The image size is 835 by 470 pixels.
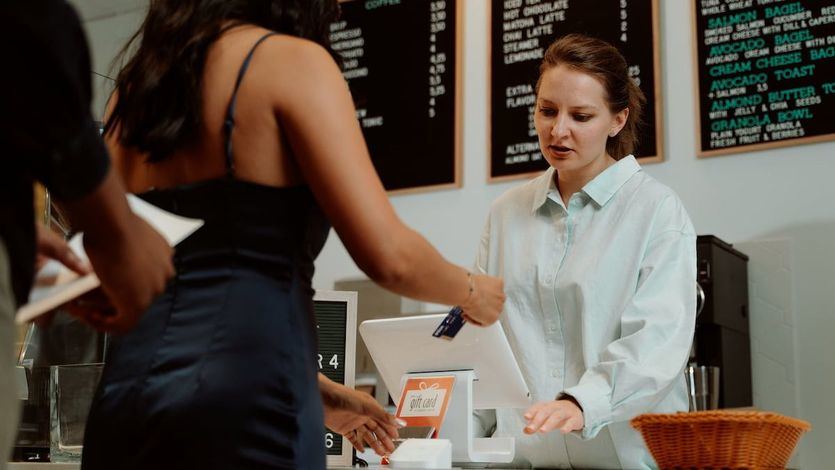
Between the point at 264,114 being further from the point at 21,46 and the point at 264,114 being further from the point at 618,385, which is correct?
the point at 618,385

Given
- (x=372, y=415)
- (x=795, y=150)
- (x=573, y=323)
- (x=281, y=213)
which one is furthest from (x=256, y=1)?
(x=795, y=150)

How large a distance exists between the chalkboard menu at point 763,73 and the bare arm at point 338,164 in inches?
96.0

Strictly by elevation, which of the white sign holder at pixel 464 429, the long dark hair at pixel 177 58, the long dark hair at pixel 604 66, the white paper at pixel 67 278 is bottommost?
the white sign holder at pixel 464 429

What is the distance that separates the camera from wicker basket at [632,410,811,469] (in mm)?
1384

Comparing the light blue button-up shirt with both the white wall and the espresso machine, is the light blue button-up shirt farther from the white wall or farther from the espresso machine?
the white wall

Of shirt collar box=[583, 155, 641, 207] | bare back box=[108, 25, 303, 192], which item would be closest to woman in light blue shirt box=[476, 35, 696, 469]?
shirt collar box=[583, 155, 641, 207]

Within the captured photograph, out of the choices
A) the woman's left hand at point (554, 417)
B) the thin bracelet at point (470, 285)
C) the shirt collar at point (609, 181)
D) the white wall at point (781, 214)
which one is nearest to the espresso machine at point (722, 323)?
the white wall at point (781, 214)

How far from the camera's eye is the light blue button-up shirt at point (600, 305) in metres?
1.81

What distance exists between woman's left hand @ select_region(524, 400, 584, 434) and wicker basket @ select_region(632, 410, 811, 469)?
197 mm

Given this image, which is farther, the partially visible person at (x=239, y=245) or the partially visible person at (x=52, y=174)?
the partially visible person at (x=239, y=245)

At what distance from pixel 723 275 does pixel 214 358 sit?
2.28m

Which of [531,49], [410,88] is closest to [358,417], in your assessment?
[531,49]

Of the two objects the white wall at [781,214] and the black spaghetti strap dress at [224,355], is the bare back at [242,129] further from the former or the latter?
the white wall at [781,214]

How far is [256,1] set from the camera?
126 centimetres
